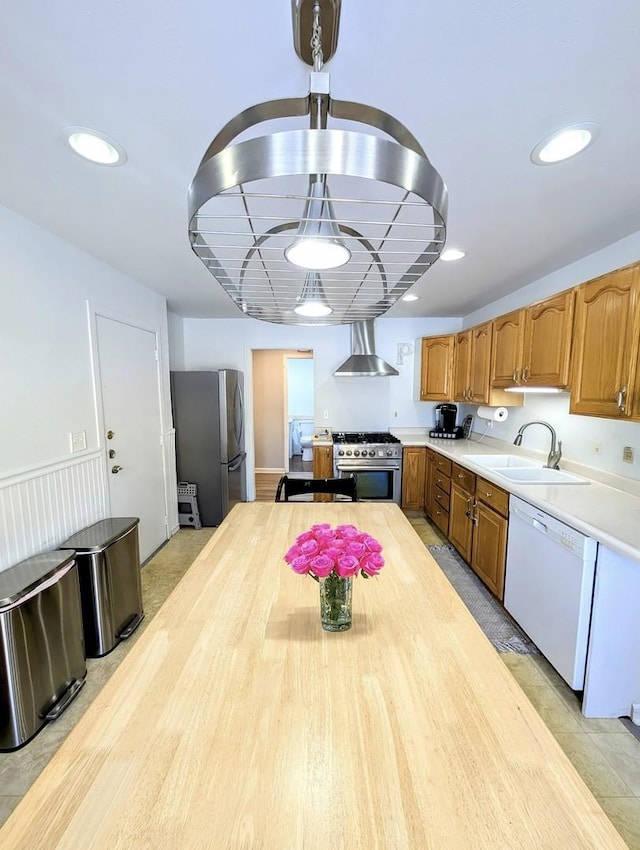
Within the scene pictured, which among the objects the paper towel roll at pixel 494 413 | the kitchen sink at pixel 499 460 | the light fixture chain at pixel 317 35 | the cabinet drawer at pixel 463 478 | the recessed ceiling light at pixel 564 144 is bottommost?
the cabinet drawer at pixel 463 478

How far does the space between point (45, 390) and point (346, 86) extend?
1.98 meters

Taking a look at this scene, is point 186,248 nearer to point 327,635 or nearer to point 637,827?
point 327,635

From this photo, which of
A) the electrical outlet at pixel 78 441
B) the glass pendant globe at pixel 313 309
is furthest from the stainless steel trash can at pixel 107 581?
the glass pendant globe at pixel 313 309

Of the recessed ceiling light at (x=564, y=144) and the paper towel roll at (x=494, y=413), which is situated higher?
the recessed ceiling light at (x=564, y=144)

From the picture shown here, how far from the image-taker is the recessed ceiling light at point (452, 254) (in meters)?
2.15

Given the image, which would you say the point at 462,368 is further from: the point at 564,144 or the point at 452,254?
the point at 564,144

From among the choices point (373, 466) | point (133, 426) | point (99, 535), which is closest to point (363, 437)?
point (373, 466)

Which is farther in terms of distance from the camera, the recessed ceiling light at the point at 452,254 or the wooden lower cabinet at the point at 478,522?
the wooden lower cabinet at the point at 478,522

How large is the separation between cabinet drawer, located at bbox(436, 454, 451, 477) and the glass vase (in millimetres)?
2486

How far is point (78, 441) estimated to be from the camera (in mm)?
2193

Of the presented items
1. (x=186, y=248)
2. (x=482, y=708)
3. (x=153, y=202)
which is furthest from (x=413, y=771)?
(x=186, y=248)

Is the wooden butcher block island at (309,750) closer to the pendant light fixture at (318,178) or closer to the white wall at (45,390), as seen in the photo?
the pendant light fixture at (318,178)

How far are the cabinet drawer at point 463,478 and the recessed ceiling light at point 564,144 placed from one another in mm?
1970

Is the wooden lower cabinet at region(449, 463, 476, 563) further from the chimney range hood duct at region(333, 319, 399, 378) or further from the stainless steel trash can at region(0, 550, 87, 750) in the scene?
the stainless steel trash can at region(0, 550, 87, 750)
